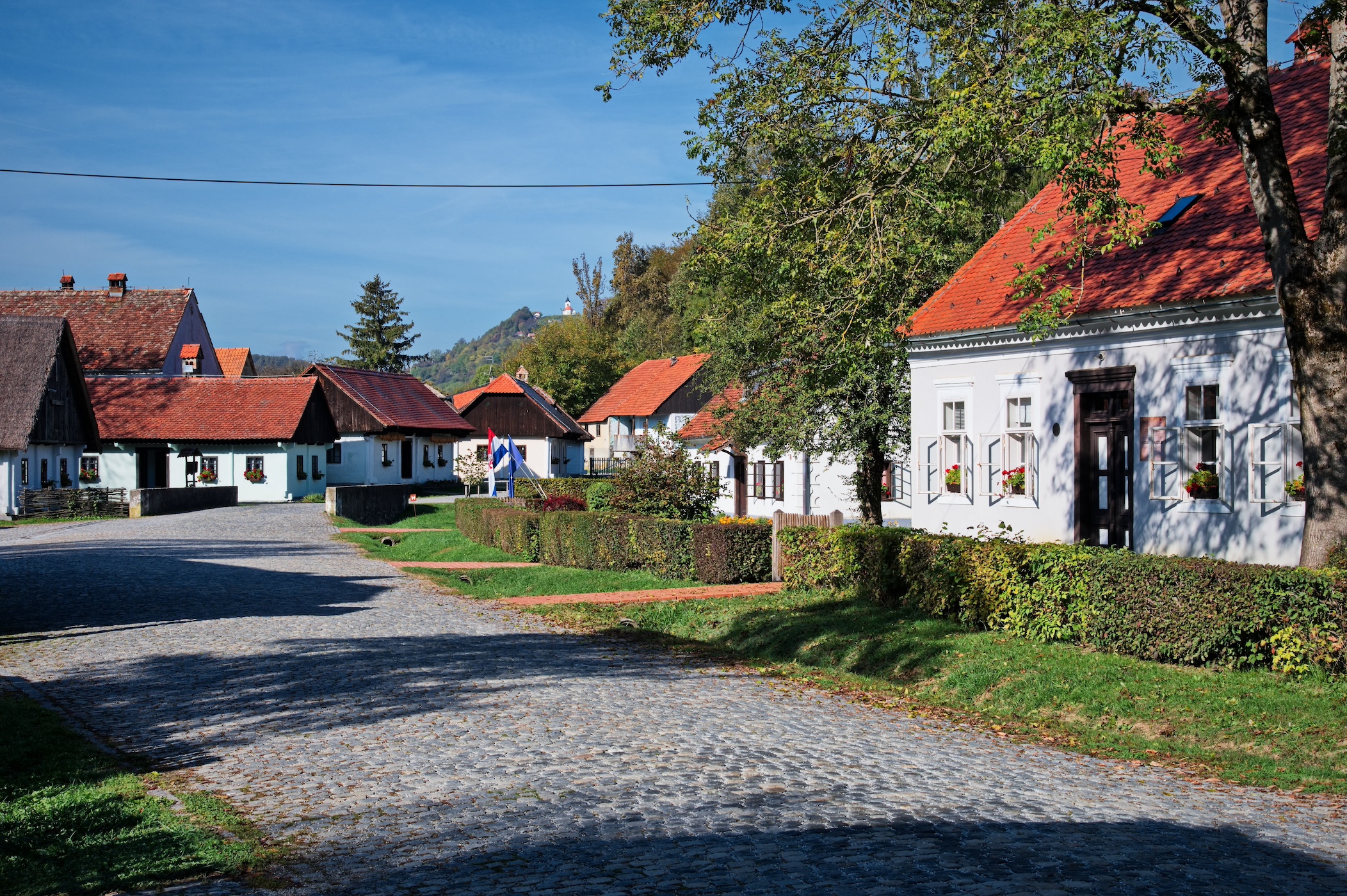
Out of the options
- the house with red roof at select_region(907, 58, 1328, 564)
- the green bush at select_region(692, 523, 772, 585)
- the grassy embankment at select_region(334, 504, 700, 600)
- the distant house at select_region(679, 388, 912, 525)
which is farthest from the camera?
the distant house at select_region(679, 388, 912, 525)

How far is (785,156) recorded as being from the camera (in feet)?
51.4

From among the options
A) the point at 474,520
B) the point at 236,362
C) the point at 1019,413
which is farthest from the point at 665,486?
the point at 236,362

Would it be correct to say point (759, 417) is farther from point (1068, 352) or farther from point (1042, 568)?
point (1042, 568)

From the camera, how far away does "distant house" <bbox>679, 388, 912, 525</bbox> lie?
3453cm

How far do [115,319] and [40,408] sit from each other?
1966 centimetres

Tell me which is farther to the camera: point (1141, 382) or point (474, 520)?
point (474, 520)

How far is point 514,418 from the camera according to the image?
247ft

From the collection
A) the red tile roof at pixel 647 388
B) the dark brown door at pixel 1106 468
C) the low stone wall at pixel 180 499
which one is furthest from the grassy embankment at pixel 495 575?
the red tile roof at pixel 647 388

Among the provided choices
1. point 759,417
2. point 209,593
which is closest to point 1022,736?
point 209,593

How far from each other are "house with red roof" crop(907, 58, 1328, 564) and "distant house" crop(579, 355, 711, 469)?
53073 millimetres

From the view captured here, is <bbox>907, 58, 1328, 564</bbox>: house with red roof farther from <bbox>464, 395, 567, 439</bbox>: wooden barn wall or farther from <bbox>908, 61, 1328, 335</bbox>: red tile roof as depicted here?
<bbox>464, 395, 567, 439</bbox>: wooden barn wall

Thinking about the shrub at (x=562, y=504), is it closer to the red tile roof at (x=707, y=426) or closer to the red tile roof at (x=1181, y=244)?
the red tile roof at (x=707, y=426)

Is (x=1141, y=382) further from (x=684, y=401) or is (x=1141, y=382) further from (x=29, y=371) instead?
(x=684, y=401)

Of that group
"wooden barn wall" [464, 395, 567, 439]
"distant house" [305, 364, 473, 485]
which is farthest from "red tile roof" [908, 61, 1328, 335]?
"wooden barn wall" [464, 395, 567, 439]
